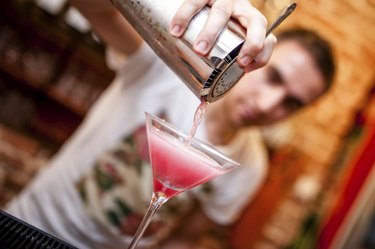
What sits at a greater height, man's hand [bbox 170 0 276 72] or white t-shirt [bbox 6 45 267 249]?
man's hand [bbox 170 0 276 72]

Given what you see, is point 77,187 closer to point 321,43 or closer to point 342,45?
point 321,43

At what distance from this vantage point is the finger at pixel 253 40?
687 millimetres

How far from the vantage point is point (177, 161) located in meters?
0.83

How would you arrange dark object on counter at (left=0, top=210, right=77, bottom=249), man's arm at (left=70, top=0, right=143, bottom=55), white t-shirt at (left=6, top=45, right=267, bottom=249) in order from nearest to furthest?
dark object on counter at (left=0, top=210, right=77, bottom=249), man's arm at (left=70, top=0, right=143, bottom=55), white t-shirt at (left=6, top=45, right=267, bottom=249)

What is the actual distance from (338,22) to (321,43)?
145 cm

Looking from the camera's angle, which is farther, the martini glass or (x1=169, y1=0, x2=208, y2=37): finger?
the martini glass

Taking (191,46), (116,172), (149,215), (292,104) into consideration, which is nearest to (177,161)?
(149,215)

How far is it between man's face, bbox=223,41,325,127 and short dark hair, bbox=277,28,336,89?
0.02 meters

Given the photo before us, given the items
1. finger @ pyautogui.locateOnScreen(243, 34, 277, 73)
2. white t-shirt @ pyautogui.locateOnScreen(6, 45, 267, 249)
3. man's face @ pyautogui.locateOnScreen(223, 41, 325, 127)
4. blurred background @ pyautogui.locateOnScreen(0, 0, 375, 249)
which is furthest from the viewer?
blurred background @ pyautogui.locateOnScreen(0, 0, 375, 249)

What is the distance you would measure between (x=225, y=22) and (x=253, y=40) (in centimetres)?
6

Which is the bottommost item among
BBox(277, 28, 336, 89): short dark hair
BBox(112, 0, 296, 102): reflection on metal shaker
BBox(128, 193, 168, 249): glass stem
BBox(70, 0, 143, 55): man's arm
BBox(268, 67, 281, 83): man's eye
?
BBox(128, 193, 168, 249): glass stem

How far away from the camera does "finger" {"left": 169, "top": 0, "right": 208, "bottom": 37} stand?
0.71 metres

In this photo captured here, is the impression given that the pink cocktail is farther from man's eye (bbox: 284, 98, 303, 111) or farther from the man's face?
man's eye (bbox: 284, 98, 303, 111)

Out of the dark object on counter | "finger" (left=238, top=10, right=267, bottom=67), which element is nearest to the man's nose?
"finger" (left=238, top=10, right=267, bottom=67)
